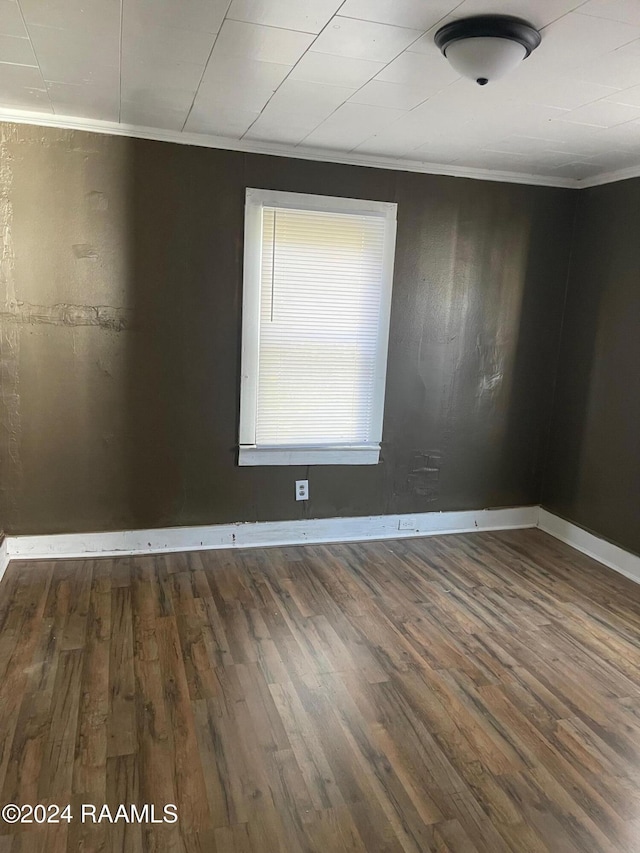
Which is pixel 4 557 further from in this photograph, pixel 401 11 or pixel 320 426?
pixel 401 11

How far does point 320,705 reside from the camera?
94.5 inches

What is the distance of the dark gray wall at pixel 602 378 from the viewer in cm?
376

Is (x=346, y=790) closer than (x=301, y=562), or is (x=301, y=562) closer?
(x=346, y=790)

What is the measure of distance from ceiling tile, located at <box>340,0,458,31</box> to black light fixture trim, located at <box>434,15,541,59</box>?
0.22ft

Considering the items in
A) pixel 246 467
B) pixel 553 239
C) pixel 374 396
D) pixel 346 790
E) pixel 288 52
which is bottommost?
pixel 346 790

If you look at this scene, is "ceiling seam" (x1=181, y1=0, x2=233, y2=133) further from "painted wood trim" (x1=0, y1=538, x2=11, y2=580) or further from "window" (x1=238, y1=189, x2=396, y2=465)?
"painted wood trim" (x1=0, y1=538, x2=11, y2=580)

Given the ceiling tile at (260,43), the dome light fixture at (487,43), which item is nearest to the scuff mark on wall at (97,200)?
the ceiling tile at (260,43)

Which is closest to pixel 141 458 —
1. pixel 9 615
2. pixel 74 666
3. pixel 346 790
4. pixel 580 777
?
pixel 9 615

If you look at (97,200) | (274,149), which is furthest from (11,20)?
(274,149)

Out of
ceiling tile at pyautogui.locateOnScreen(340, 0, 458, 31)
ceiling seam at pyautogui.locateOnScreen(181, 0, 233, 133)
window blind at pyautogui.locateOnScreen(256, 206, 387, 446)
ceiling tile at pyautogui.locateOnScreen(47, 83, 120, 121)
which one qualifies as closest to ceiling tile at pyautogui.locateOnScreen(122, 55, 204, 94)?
ceiling seam at pyautogui.locateOnScreen(181, 0, 233, 133)

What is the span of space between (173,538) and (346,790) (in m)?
2.07

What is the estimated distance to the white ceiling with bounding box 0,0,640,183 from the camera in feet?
6.30

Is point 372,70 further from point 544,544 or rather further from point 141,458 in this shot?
point 544,544

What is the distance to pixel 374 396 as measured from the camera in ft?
13.2
